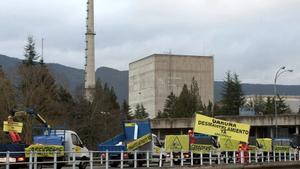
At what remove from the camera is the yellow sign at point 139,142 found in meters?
35.2

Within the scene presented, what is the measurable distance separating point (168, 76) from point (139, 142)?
143 meters

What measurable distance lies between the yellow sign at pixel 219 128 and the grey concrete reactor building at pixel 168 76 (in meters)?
138

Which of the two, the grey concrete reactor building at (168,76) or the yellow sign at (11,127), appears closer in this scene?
the yellow sign at (11,127)

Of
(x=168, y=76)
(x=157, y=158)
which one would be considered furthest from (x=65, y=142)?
(x=168, y=76)

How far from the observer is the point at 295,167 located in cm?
4022

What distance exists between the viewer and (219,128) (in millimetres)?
35469

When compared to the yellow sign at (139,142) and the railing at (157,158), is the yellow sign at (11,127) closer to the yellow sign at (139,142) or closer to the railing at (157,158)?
the railing at (157,158)

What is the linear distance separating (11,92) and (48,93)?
24.2ft

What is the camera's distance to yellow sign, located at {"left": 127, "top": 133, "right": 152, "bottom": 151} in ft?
116

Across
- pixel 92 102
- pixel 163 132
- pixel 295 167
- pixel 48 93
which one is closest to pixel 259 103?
pixel 163 132

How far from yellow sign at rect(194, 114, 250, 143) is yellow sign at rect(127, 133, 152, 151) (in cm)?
350

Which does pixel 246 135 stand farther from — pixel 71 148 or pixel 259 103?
pixel 259 103

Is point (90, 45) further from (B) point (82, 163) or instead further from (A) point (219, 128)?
(B) point (82, 163)

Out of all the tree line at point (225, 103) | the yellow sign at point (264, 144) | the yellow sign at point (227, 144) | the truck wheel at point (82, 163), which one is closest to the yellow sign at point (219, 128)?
the yellow sign at point (227, 144)
